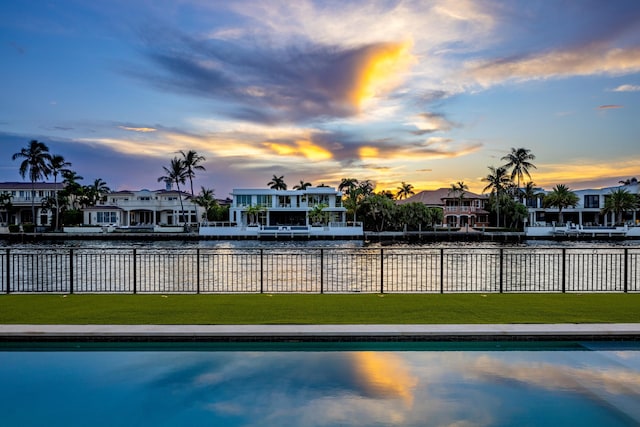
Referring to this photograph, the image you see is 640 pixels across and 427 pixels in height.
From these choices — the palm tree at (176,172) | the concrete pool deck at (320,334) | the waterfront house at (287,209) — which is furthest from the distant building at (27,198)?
the concrete pool deck at (320,334)

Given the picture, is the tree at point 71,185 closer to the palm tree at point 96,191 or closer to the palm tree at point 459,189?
the palm tree at point 96,191

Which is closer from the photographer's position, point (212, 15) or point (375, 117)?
point (212, 15)

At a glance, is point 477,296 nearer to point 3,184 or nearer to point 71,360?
point 71,360

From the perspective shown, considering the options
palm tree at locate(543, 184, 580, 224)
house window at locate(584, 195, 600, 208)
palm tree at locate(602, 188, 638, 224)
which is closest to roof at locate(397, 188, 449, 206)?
palm tree at locate(543, 184, 580, 224)

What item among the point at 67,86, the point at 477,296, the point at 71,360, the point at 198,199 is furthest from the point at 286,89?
the point at 198,199

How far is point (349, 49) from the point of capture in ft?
78.6

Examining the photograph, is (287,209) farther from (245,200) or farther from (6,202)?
(6,202)

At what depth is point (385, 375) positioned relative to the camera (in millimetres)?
6879

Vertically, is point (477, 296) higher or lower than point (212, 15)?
lower

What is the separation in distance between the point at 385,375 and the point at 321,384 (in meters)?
1.02

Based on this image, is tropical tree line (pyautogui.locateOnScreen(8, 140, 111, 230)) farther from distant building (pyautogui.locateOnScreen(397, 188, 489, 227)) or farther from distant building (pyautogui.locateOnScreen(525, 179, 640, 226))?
distant building (pyautogui.locateOnScreen(525, 179, 640, 226))

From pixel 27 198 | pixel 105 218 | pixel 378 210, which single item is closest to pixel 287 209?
pixel 378 210

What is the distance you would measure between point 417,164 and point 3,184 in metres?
76.8

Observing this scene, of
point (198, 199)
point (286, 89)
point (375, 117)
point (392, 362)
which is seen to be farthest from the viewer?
point (198, 199)
